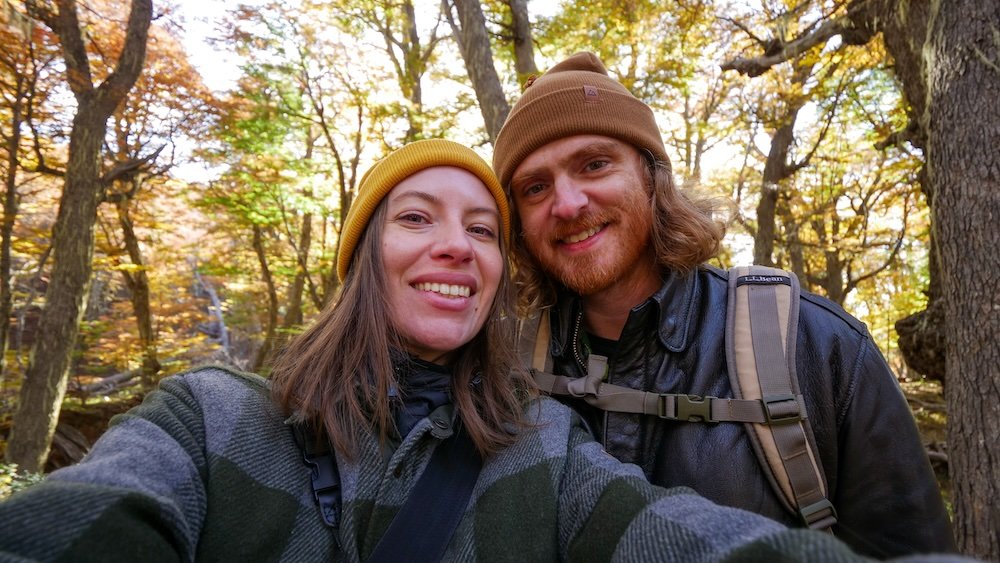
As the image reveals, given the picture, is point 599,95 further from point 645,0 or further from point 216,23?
point 216,23

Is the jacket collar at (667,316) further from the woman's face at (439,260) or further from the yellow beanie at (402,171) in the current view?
the yellow beanie at (402,171)

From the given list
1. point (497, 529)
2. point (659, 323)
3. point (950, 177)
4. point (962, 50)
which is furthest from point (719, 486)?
point (962, 50)

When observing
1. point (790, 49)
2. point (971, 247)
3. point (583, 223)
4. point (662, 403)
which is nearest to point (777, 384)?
point (662, 403)

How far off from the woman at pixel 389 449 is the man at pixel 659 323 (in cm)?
27

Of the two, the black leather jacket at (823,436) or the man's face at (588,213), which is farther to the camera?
the man's face at (588,213)

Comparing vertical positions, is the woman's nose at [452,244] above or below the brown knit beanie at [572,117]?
below

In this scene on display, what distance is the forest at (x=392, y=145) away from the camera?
2.79 m

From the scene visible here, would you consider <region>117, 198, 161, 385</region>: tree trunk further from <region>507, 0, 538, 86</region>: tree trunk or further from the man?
the man

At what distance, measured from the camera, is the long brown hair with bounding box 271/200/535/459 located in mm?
1550

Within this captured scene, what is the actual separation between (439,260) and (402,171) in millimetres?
396

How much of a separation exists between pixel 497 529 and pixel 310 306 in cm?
1285

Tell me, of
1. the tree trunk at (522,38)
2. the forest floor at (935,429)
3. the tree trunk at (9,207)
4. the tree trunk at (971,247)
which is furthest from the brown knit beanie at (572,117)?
the tree trunk at (9,207)

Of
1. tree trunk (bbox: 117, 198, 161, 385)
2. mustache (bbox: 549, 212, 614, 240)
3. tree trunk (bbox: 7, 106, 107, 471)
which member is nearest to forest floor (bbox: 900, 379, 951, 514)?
mustache (bbox: 549, 212, 614, 240)

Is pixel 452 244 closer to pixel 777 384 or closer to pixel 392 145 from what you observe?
pixel 777 384
